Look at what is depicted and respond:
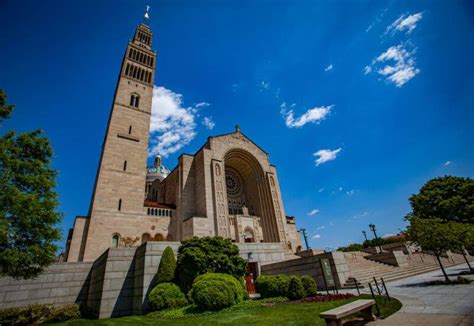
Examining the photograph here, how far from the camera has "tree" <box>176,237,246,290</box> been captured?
12.9m

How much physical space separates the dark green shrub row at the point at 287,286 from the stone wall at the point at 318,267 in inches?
58.7

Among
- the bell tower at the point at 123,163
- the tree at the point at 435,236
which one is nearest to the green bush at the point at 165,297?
the tree at the point at 435,236

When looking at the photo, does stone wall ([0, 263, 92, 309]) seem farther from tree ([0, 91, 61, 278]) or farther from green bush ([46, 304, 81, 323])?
tree ([0, 91, 61, 278])

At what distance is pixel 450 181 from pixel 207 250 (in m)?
37.8

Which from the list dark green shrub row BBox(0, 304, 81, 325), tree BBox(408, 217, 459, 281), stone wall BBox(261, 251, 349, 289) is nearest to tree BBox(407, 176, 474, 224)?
tree BBox(408, 217, 459, 281)

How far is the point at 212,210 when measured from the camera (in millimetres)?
27719

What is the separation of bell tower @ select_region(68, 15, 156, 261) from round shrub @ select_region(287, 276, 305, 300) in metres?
19.4

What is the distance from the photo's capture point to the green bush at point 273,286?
12.4 m

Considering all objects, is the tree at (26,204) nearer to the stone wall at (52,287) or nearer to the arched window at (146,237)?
the stone wall at (52,287)

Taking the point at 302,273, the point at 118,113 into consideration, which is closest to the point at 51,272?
the point at 302,273

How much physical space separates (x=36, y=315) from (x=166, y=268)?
267 inches

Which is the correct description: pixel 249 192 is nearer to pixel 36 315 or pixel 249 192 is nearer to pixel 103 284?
pixel 103 284

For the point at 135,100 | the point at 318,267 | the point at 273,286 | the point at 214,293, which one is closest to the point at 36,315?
the point at 214,293

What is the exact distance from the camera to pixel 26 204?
10.4 m
